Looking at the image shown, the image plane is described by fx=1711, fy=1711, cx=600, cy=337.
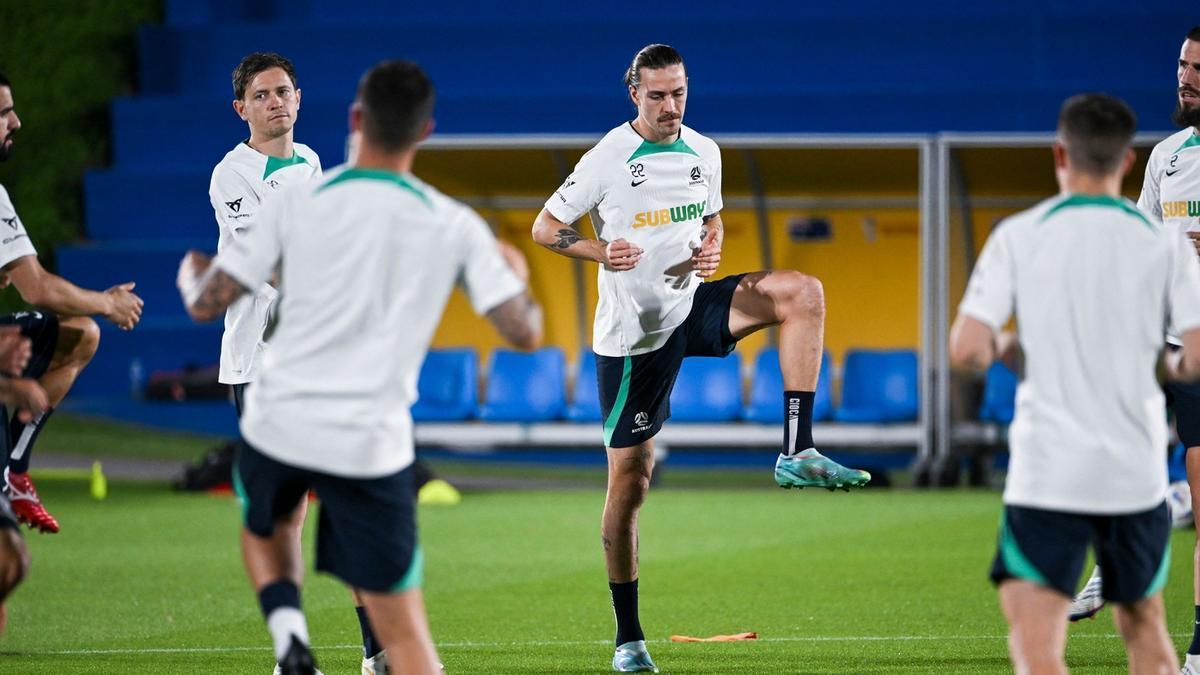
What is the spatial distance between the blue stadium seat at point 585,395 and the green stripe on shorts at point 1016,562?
12.7 metres

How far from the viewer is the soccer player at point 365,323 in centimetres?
455

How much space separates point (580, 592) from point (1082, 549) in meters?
5.62

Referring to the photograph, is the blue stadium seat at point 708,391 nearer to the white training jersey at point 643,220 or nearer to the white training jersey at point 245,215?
the white training jersey at point 643,220

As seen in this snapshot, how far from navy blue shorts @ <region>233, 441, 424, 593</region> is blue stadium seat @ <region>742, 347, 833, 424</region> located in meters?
13.3

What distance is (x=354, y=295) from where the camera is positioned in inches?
179

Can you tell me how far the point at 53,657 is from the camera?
7.50m

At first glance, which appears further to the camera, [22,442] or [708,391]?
[708,391]

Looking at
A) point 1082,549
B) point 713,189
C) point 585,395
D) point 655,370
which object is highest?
point 713,189

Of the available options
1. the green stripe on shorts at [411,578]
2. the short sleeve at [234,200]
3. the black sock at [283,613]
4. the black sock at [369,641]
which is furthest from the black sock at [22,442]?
the green stripe on shorts at [411,578]

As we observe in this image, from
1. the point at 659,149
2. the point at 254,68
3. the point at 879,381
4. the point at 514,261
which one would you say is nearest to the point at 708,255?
the point at 659,149

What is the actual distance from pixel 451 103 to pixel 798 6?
15.6ft

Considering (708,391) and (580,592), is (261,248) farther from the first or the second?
(708,391)

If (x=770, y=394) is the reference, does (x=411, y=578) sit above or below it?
above

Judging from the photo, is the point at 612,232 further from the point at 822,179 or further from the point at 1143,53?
the point at 1143,53
